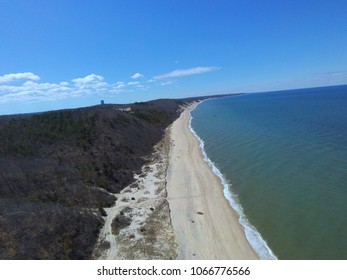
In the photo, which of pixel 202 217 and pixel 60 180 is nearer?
pixel 202 217

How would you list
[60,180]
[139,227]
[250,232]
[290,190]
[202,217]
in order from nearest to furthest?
[250,232] < [139,227] < [202,217] < [290,190] < [60,180]

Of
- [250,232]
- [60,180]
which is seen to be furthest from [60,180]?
[250,232]

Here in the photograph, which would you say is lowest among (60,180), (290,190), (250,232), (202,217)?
(250,232)

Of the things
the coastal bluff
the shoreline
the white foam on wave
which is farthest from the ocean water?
the coastal bluff

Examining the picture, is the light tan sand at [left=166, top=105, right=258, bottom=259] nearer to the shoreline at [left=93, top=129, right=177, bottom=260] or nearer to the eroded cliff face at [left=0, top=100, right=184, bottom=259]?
the shoreline at [left=93, top=129, right=177, bottom=260]

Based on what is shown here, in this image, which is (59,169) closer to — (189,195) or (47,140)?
(47,140)

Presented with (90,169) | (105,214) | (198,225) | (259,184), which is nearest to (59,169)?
(90,169)

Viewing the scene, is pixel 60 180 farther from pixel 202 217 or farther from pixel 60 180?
pixel 202 217

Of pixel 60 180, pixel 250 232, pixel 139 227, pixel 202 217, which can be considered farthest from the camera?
pixel 60 180

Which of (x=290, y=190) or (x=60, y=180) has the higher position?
(x=60, y=180)
